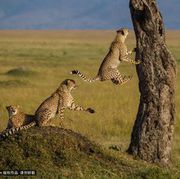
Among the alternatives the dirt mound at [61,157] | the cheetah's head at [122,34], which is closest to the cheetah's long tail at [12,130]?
the dirt mound at [61,157]

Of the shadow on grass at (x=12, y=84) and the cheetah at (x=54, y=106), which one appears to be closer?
the cheetah at (x=54, y=106)

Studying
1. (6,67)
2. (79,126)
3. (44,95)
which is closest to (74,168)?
(79,126)

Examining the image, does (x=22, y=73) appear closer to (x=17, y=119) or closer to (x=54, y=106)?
(x=17, y=119)

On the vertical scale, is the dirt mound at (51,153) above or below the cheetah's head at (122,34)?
below

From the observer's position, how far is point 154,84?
1397 centimetres

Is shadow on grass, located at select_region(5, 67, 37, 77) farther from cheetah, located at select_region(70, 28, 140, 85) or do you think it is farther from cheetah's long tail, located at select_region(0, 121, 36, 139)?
cheetah's long tail, located at select_region(0, 121, 36, 139)

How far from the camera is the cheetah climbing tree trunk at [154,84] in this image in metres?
14.0

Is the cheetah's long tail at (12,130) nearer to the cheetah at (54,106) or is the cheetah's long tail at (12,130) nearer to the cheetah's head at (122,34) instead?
the cheetah at (54,106)

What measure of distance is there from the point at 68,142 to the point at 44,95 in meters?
15.9

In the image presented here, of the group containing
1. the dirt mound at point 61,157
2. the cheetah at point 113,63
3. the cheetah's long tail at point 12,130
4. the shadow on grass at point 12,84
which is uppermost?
the cheetah at point 113,63

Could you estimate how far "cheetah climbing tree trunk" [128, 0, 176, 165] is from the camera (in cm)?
A: 1395

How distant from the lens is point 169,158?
1425 cm

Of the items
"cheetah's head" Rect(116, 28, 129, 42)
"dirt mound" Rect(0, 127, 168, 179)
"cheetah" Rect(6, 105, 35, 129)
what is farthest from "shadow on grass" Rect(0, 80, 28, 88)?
"dirt mound" Rect(0, 127, 168, 179)

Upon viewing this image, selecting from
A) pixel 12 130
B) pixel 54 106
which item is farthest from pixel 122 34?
pixel 12 130
